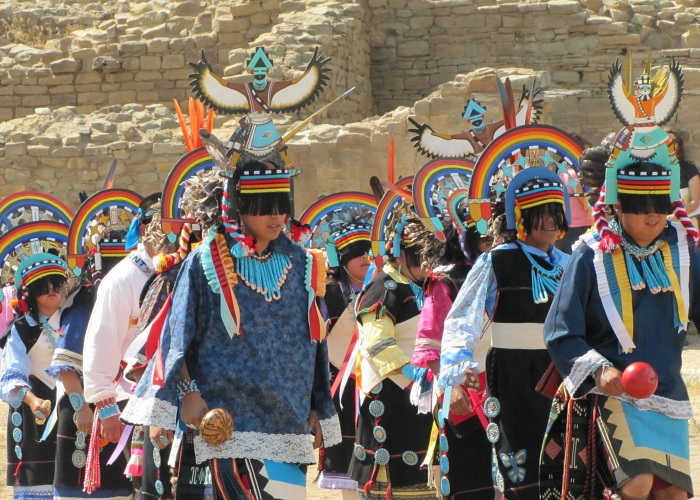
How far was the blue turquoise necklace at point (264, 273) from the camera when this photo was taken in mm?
5656

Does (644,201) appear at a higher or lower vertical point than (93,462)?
higher

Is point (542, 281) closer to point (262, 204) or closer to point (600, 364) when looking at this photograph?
point (600, 364)

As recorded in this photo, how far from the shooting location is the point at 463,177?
7691mm

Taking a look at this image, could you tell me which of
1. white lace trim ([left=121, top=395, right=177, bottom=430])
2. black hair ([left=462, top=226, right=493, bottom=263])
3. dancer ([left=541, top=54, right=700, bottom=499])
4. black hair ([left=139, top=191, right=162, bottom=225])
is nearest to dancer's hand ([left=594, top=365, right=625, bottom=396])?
dancer ([left=541, top=54, right=700, bottom=499])

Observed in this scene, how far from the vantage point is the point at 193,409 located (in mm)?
5418

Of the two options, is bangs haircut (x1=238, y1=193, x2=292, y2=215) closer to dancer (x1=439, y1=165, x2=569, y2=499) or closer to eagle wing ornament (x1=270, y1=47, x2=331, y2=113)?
eagle wing ornament (x1=270, y1=47, x2=331, y2=113)

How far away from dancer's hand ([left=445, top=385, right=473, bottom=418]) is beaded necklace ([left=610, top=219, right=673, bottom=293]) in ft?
3.49

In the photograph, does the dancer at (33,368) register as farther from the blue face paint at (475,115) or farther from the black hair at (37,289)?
the blue face paint at (475,115)

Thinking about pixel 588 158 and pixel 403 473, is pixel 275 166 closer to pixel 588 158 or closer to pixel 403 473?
pixel 588 158

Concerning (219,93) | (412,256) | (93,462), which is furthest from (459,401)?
(93,462)

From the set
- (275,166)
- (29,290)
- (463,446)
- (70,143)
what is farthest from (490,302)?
(70,143)

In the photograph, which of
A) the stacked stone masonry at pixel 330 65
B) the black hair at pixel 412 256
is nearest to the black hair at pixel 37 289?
the black hair at pixel 412 256

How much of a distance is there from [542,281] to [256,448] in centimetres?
157

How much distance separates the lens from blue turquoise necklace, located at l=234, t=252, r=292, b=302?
566 cm
